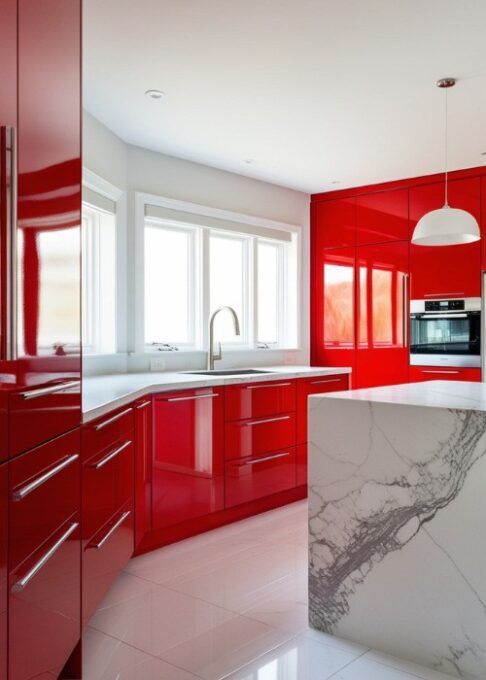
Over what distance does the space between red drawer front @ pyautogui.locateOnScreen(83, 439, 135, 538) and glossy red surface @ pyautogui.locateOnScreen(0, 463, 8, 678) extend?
2.19 ft

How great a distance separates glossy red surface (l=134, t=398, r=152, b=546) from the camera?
277cm

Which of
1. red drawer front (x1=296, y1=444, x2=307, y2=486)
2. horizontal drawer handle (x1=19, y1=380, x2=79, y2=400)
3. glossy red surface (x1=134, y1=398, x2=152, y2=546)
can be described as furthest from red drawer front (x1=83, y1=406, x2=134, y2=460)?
red drawer front (x1=296, y1=444, x2=307, y2=486)

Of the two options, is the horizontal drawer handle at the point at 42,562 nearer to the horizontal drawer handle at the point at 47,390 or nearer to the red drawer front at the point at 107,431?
the red drawer front at the point at 107,431

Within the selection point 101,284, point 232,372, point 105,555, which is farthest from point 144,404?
point 232,372

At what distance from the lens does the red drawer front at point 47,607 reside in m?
1.38

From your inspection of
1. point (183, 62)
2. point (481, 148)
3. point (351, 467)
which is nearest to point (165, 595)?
point (351, 467)

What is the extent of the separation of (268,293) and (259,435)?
173cm

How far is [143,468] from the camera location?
9.36ft

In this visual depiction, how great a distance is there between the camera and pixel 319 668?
6.49 ft

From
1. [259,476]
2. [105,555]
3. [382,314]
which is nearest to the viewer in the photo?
[105,555]

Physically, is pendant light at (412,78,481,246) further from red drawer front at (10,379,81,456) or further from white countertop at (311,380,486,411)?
red drawer front at (10,379,81,456)

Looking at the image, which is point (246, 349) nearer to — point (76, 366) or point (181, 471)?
point (181, 471)

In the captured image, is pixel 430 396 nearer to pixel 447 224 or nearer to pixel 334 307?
pixel 447 224

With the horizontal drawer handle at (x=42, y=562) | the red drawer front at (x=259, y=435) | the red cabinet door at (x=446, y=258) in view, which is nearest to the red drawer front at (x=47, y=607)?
the horizontal drawer handle at (x=42, y=562)
